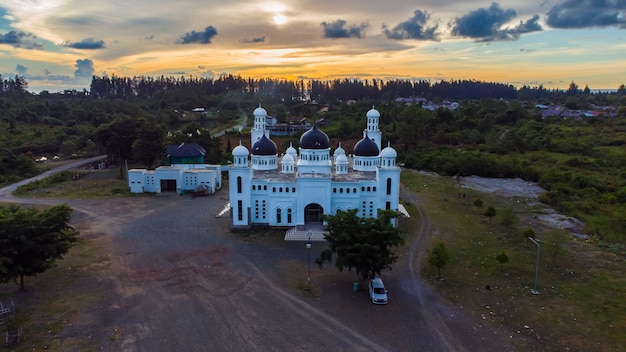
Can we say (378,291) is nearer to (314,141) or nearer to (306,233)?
(306,233)

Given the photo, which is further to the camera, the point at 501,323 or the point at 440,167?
the point at 440,167

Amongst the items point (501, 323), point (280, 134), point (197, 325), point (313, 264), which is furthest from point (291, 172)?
point (280, 134)

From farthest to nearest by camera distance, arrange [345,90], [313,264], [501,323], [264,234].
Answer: [345,90] → [264,234] → [313,264] → [501,323]

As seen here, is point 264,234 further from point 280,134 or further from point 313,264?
point 280,134

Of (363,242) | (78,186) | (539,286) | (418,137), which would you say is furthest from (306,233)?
(418,137)

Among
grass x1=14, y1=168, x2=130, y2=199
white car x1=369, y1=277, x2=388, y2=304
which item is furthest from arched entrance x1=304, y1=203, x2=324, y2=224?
grass x1=14, y1=168, x2=130, y2=199

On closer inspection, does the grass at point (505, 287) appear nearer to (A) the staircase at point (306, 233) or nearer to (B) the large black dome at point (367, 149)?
(A) the staircase at point (306, 233)

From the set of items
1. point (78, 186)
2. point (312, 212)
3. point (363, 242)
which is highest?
point (363, 242)
